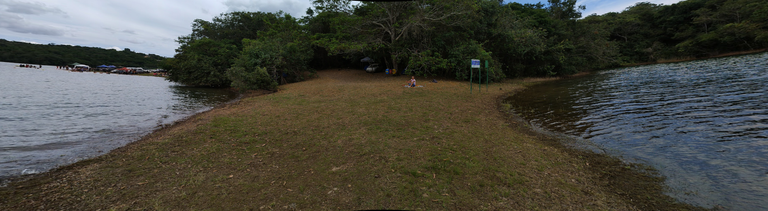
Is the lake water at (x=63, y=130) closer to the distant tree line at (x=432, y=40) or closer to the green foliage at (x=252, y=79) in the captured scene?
the green foliage at (x=252, y=79)

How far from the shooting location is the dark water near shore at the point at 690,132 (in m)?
4.48

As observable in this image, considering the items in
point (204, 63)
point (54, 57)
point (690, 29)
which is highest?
point (690, 29)

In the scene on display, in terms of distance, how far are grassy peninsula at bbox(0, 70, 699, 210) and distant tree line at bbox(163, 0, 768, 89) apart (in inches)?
586

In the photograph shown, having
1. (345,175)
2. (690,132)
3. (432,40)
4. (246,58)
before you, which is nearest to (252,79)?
(246,58)

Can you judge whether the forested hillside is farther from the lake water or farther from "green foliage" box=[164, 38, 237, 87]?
the lake water

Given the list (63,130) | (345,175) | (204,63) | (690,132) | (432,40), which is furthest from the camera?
(204,63)

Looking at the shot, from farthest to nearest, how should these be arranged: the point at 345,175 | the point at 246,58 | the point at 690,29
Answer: the point at 690,29 → the point at 246,58 → the point at 345,175

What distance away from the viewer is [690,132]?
714cm

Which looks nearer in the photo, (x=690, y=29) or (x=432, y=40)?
(x=432, y=40)

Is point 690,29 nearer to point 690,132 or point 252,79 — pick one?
point 690,132

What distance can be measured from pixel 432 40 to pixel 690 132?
64.3ft

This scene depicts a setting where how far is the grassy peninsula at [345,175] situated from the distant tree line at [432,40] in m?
14.9

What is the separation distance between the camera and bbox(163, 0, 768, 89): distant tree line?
23420mm

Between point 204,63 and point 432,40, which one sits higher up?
point 432,40
